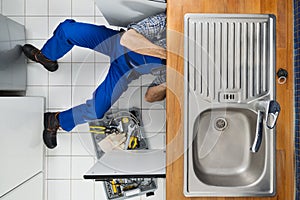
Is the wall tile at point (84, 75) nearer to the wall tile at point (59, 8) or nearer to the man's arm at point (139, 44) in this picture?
the wall tile at point (59, 8)

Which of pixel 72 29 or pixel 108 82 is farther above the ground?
pixel 72 29

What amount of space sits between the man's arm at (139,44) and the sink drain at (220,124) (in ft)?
1.13

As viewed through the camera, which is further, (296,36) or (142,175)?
(142,175)

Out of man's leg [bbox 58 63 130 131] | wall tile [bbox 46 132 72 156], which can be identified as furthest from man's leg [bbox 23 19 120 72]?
wall tile [bbox 46 132 72 156]

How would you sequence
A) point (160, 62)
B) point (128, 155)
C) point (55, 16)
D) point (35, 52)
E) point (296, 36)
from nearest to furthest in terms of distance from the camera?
point (296, 36) → point (160, 62) → point (128, 155) → point (35, 52) → point (55, 16)

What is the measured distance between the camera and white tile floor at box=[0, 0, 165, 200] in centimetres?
257

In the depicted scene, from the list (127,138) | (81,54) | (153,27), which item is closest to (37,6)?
(81,54)

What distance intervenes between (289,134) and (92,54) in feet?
4.78

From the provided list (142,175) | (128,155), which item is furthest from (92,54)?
(142,175)

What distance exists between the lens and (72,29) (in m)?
2.17

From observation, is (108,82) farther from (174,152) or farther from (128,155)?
(174,152)

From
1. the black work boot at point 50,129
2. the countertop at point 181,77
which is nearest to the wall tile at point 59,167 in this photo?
the black work boot at point 50,129

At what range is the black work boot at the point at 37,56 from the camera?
2400mm

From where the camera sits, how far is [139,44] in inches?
67.9
